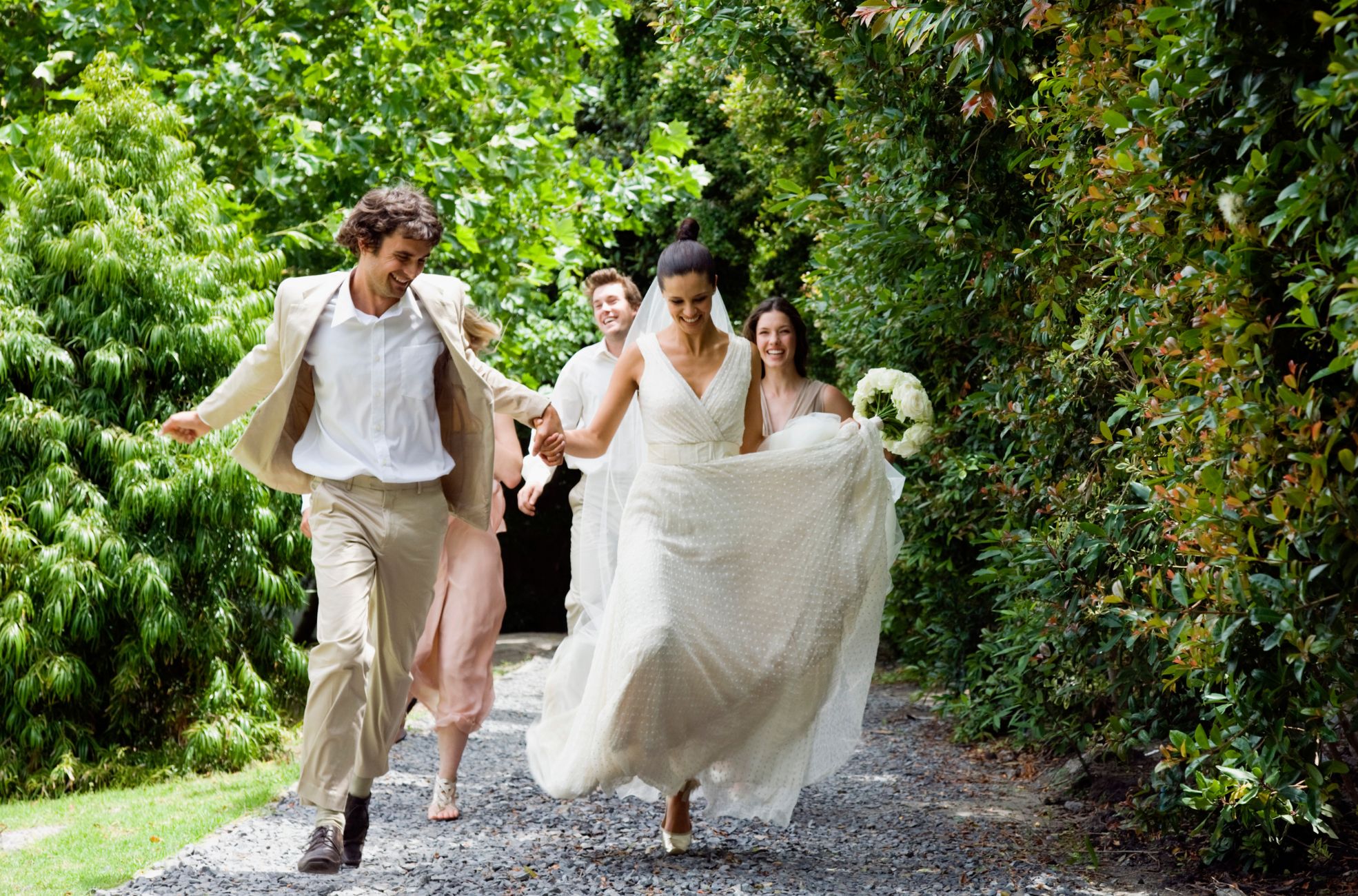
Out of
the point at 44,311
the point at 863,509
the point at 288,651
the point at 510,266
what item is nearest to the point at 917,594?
the point at 863,509

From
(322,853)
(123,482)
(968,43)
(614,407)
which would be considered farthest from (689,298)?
(123,482)

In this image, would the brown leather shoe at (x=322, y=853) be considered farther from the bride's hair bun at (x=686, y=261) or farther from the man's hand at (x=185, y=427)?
the bride's hair bun at (x=686, y=261)

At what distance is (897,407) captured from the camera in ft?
21.4

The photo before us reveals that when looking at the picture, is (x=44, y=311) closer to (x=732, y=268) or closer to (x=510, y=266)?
(x=510, y=266)

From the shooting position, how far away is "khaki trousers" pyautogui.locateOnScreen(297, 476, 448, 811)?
4.79m

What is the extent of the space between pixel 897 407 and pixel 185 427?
3.24 metres

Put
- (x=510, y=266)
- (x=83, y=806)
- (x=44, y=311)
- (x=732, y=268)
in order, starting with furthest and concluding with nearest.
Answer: (x=732, y=268) → (x=510, y=266) → (x=44, y=311) → (x=83, y=806)

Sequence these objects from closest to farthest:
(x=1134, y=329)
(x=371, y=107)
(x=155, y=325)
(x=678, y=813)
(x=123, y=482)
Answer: (x=1134, y=329) < (x=678, y=813) < (x=123, y=482) < (x=155, y=325) < (x=371, y=107)

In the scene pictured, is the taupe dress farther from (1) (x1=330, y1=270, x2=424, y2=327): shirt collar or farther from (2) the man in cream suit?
(1) (x1=330, y1=270, x2=424, y2=327): shirt collar

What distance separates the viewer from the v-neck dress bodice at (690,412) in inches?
227

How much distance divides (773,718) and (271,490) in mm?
4397

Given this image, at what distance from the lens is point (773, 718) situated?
5559 millimetres

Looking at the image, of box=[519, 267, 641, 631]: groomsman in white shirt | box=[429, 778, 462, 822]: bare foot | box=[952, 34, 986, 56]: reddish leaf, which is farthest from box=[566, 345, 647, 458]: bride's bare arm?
box=[952, 34, 986, 56]: reddish leaf

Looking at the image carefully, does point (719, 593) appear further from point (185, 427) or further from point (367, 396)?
point (185, 427)
